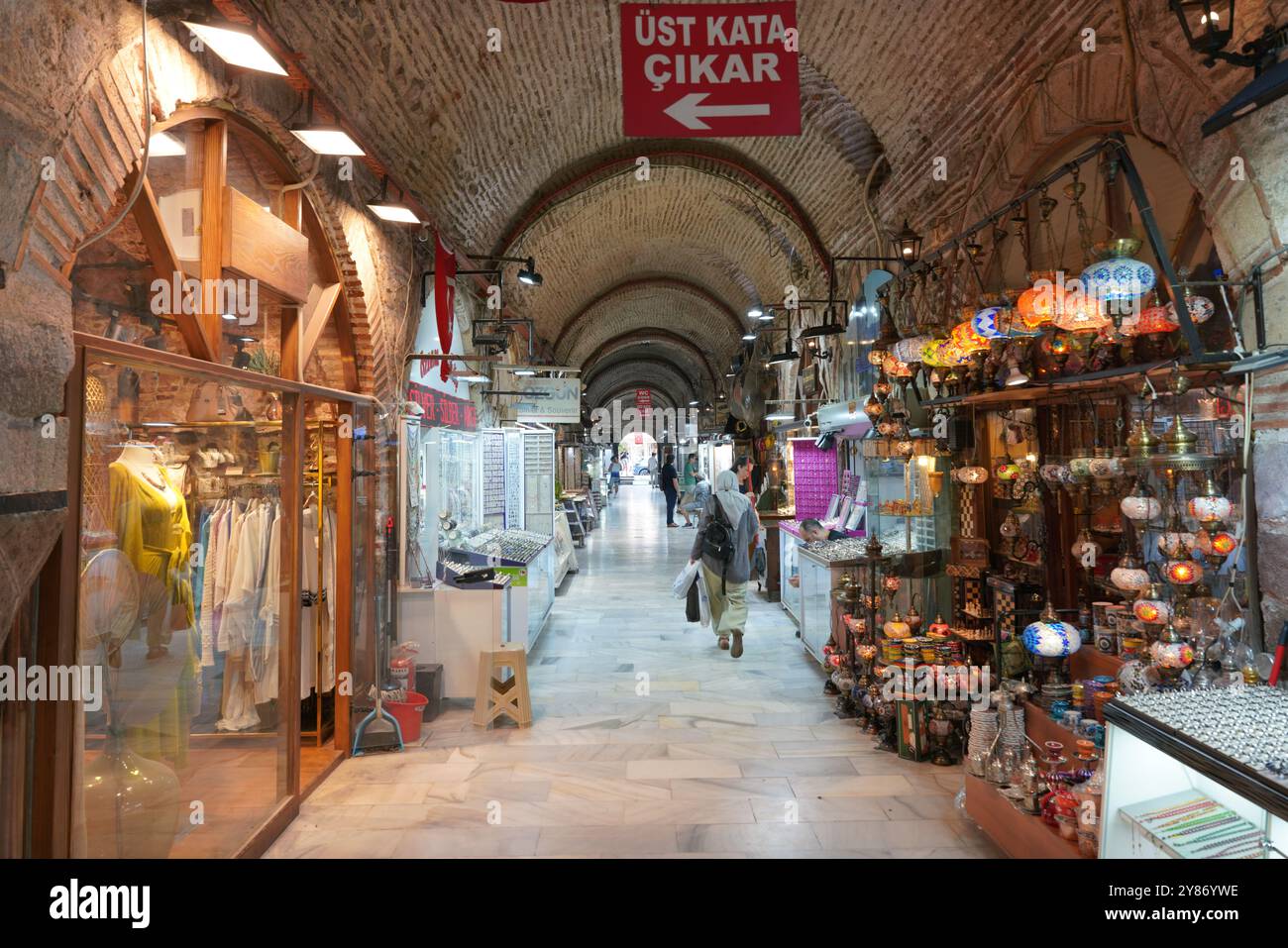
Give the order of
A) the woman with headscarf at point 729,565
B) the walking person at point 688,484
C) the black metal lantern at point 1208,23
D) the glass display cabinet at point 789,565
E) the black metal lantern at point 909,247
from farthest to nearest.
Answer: the walking person at point 688,484 → the glass display cabinet at point 789,565 → the woman with headscarf at point 729,565 → the black metal lantern at point 909,247 → the black metal lantern at point 1208,23

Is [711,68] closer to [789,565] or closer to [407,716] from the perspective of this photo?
[407,716]

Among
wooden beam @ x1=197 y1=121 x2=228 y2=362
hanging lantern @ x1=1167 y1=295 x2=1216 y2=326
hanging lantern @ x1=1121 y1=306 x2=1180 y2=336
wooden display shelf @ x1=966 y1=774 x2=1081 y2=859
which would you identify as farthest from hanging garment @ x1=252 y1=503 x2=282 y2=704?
hanging lantern @ x1=1167 y1=295 x2=1216 y2=326

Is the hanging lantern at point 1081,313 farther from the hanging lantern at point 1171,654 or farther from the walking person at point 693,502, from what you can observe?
the walking person at point 693,502

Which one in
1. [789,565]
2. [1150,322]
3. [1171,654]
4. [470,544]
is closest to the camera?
[1171,654]

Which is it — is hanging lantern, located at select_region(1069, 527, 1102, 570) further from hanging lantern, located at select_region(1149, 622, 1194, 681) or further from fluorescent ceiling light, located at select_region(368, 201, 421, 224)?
fluorescent ceiling light, located at select_region(368, 201, 421, 224)

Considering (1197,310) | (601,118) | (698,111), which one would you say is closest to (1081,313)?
(1197,310)

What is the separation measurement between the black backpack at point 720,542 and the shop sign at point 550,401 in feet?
10.7

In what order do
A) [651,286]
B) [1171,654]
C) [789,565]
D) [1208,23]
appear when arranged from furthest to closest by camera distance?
[651,286] → [789,565] → [1171,654] → [1208,23]

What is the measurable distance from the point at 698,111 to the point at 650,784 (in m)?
3.25

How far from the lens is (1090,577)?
12.9 ft

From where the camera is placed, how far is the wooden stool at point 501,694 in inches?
182

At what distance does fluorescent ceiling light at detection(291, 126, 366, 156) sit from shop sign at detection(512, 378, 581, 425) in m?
5.61

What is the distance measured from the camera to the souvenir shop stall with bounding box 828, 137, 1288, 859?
7.18ft

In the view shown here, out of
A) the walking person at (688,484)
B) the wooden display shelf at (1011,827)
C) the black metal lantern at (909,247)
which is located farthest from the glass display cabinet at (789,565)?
the walking person at (688,484)
